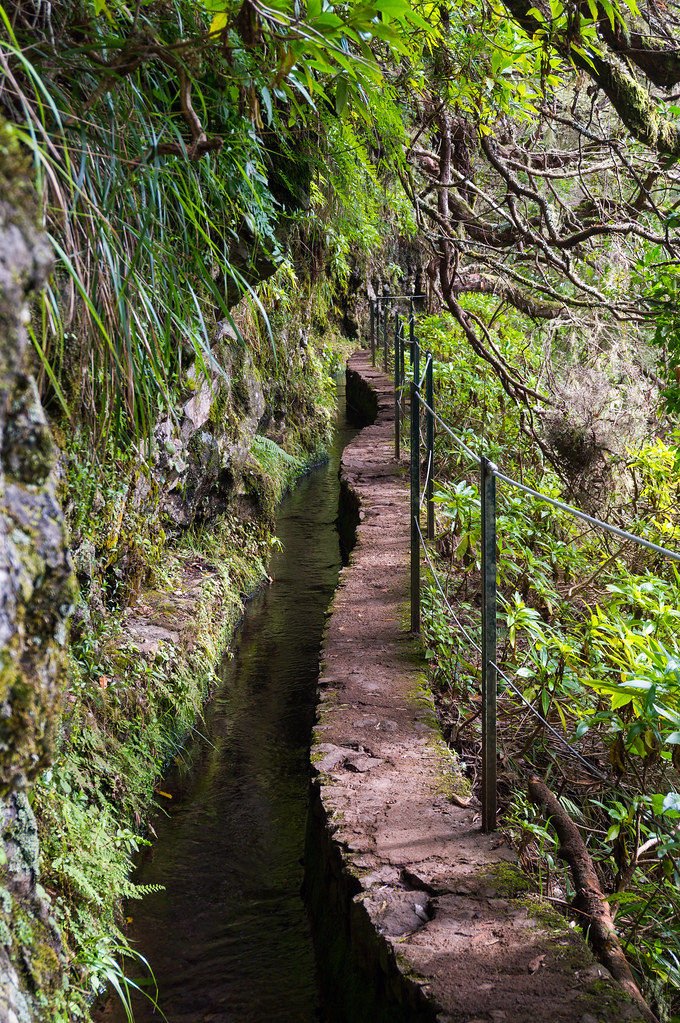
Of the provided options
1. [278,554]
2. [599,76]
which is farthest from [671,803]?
[278,554]

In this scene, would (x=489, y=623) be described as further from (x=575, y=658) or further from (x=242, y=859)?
(x=242, y=859)

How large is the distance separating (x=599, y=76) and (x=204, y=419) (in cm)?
287

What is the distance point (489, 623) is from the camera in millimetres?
2461

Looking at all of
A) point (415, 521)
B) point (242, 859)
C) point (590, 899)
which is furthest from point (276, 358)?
point (590, 899)

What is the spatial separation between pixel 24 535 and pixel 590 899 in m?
1.97

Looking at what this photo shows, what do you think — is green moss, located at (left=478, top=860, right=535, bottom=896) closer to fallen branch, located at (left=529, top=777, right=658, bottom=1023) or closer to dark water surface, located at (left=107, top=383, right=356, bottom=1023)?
fallen branch, located at (left=529, top=777, right=658, bottom=1023)

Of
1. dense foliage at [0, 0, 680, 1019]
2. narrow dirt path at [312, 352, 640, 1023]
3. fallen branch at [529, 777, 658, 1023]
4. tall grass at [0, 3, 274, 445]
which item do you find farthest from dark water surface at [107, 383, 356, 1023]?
tall grass at [0, 3, 274, 445]

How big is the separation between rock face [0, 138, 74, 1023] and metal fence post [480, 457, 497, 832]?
1375 mm

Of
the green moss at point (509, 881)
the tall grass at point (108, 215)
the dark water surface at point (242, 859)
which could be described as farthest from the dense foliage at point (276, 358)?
the dark water surface at point (242, 859)

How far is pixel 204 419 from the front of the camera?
16.9ft

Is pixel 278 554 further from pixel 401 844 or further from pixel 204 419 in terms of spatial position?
pixel 401 844

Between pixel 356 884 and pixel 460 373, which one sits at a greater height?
pixel 460 373

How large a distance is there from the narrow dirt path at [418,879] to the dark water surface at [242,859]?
435mm

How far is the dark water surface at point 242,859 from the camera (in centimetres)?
284
